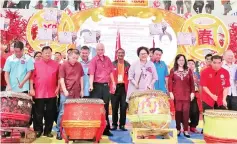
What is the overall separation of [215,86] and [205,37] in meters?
2.63

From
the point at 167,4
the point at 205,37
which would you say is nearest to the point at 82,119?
the point at 167,4

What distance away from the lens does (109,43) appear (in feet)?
21.5

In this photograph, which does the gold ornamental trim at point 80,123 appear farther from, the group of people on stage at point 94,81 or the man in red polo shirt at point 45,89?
the man in red polo shirt at point 45,89

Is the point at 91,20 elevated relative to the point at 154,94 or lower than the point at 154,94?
elevated

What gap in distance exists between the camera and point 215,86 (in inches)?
172

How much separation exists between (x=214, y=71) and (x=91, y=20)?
3070 millimetres

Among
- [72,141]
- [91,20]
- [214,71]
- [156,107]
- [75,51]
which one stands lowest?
[72,141]

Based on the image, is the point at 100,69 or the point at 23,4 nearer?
the point at 100,69

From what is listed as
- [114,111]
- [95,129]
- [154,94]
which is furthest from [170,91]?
[95,129]

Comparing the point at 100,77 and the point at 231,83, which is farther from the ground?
the point at 100,77

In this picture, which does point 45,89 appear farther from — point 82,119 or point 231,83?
point 231,83

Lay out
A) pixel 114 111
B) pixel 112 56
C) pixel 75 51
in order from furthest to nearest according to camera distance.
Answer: pixel 112 56
pixel 114 111
pixel 75 51

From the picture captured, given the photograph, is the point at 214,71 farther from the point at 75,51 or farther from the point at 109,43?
the point at 109,43

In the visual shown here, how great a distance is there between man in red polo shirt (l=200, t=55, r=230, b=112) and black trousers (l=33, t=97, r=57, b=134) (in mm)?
2021
